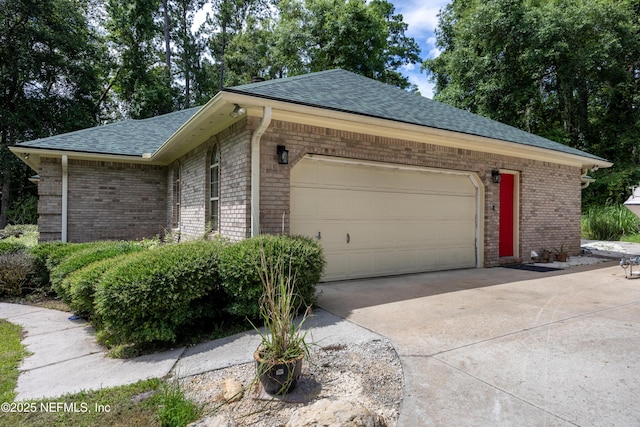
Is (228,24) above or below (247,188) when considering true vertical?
above

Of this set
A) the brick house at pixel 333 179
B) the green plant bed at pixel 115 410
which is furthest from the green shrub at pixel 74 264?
the green plant bed at pixel 115 410

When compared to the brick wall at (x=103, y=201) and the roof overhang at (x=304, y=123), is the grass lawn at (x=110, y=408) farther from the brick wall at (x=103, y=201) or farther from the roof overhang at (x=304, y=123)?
the brick wall at (x=103, y=201)

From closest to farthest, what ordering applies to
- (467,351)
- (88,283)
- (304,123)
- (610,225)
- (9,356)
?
(467,351) → (9,356) → (88,283) → (304,123) → (610,225)

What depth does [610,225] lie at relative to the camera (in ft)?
48.5

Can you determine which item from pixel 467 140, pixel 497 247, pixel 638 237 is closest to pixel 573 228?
pixel 497 247

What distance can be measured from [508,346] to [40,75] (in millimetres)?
25179

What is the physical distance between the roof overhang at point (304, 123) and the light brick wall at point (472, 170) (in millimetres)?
144

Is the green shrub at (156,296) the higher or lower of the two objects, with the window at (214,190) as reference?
lower

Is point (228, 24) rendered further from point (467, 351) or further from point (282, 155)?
point (467, 351)

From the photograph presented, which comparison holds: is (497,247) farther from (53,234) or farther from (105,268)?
(53,234)

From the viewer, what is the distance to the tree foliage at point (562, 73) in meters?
17.4

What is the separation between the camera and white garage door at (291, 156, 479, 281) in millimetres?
6227

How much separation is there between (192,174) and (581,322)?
7.94 metres

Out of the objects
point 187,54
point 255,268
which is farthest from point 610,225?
point 187,54
